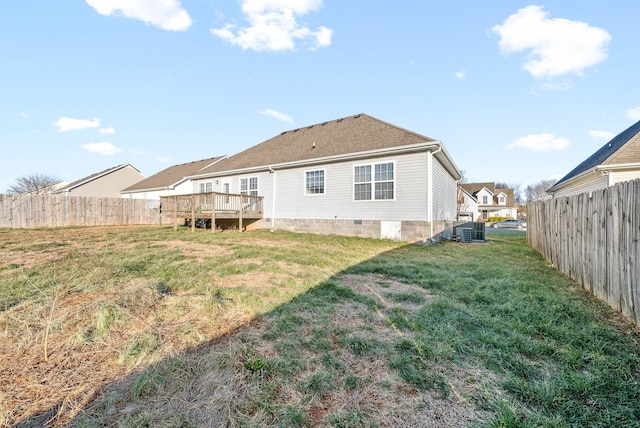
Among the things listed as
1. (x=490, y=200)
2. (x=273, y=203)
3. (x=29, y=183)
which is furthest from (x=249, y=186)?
(x=490, y=200)

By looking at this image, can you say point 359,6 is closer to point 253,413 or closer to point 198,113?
point 198,113

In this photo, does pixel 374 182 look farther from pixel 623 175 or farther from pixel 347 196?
pixel 623 175

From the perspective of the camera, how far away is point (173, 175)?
80.1 ft

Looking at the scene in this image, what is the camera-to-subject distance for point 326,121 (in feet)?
51.0

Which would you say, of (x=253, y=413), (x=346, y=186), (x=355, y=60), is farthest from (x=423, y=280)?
(x=355, y=60)

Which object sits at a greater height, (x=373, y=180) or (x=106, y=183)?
(x=106, y=183)

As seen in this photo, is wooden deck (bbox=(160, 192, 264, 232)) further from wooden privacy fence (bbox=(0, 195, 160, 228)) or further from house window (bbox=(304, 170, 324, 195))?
wooden privacy fence (bbox=(0, 195, 160, 228))

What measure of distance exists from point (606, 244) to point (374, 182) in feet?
25.4

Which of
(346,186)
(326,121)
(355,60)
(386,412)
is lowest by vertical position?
(386,412)

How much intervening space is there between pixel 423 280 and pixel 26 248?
9.47m

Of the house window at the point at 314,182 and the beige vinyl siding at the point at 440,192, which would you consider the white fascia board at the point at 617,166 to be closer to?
the beige vinyl siding at the point at 440,192

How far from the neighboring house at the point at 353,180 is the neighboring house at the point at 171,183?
314 inches

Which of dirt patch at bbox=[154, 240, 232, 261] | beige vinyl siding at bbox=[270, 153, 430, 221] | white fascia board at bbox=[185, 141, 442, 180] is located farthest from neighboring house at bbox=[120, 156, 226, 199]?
dirt patch at bbox=[154, 240, 232, 261]

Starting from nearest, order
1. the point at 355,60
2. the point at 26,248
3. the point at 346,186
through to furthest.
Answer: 1. the point at 26,248
2. the point at 346,186
3. the point at 355,60
